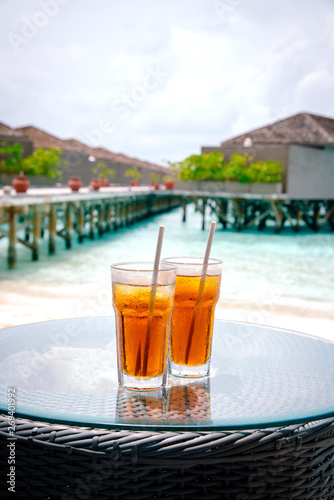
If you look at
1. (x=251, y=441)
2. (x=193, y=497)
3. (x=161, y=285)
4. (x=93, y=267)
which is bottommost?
(x=93, y=267)

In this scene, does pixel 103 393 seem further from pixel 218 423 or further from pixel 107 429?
pixel 218 423

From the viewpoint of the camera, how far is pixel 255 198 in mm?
21000

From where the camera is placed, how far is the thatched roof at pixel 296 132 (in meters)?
23.3

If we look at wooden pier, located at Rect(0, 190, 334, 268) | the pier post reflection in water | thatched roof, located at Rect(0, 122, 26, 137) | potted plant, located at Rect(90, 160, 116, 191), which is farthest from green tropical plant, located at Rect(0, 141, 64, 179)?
the pier post reflection in water

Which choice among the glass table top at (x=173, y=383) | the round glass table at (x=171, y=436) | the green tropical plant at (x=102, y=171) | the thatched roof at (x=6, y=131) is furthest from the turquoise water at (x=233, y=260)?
the round glass table at (x=171, y=436)

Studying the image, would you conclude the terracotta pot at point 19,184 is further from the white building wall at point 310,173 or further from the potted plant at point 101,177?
the white building wall at point 310,173

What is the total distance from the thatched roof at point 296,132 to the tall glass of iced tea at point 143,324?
22.4 metres

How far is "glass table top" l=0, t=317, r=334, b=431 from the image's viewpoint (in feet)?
3.83

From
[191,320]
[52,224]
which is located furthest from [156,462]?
[52,224]

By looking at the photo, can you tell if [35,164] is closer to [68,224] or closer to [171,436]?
[68,224]

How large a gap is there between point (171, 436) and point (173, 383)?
286 millimetres

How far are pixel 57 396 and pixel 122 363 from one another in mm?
172

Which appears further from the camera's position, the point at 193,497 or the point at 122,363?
the point at 122,363

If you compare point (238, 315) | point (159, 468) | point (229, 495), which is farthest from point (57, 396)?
point (238, 315)
